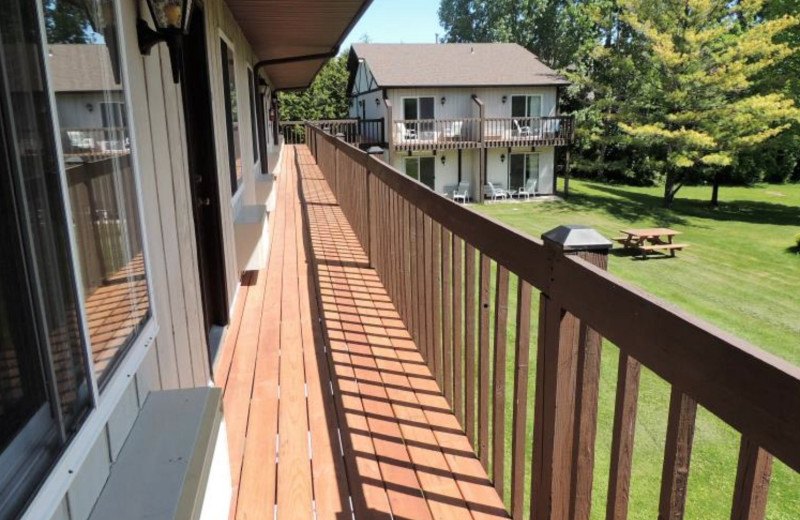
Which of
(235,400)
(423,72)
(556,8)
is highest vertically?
(556,8)

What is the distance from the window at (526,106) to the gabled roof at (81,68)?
24.4 metres

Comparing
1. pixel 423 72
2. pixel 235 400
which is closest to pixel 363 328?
pixel 235 400

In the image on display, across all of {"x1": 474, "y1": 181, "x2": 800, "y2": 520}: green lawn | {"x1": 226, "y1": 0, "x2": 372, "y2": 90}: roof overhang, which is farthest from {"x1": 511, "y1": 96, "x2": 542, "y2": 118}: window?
{"x1": 226, "y1": 0, "x2": 372, "y2": 90}: roof overhang

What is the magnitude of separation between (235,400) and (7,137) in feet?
7.00

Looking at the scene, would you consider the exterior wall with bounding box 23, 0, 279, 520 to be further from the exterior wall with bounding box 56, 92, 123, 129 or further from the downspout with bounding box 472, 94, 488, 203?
the downspout with bounding box 472, 94, 488, 203

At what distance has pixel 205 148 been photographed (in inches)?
140

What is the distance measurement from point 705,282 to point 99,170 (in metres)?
14.2

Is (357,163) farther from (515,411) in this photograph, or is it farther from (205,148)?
(515,411)

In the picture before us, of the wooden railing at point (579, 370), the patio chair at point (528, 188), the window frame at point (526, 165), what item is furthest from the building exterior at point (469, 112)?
the wooden railing at point (579, 370)

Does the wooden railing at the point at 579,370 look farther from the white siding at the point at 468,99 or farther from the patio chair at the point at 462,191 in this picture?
the patio chair at the point at 462,191

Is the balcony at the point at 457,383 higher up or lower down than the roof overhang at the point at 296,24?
lower down

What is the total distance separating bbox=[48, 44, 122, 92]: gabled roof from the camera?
44.3 inches

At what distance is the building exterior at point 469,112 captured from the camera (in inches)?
908

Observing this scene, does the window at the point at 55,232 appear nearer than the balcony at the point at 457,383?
Yes
